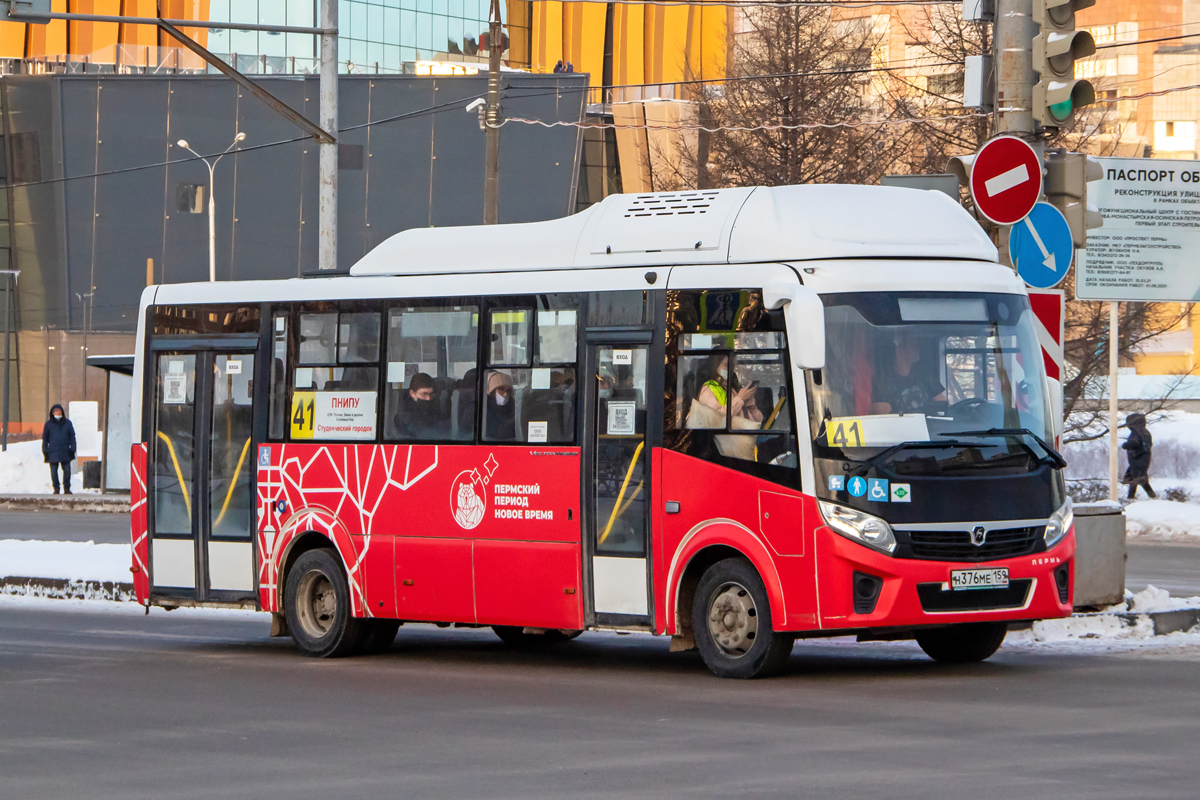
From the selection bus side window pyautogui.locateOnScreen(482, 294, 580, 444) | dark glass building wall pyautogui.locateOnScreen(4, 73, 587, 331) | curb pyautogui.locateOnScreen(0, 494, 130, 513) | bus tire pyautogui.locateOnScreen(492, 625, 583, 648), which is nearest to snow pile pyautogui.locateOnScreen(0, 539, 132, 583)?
bus tire pyautogui.locateOnScreen(492, 625, 583, 648)

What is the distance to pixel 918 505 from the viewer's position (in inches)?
423

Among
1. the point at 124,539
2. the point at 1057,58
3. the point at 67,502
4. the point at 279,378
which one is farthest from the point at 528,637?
the point at 67,502

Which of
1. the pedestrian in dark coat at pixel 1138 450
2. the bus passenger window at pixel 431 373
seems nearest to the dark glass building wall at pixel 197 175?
the pedestrian in dark coat at pixel 1138 450

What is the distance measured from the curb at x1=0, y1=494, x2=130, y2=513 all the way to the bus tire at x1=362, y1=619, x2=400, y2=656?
885 inches

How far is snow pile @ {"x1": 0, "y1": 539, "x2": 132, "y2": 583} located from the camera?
18922 millimetres

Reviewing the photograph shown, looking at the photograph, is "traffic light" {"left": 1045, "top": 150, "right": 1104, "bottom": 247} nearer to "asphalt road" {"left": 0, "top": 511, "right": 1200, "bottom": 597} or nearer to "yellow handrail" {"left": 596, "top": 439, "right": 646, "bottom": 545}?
"yellow handrail" {"left": 596, "top": 439, "right": 646, "bottom": 545}

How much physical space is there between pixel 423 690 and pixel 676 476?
2026 mm

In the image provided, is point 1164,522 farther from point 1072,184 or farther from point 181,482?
point 181,482

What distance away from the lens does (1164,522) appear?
2678 cm

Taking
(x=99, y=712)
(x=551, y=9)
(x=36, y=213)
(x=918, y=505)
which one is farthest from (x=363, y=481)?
(x=551, y=9)

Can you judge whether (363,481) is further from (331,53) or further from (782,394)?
(331,53)

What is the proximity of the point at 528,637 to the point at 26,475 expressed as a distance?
112ft

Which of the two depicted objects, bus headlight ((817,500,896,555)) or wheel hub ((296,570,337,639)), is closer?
bus headlight ((817,500,896,555))

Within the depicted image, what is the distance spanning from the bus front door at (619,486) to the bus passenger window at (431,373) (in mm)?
1131
